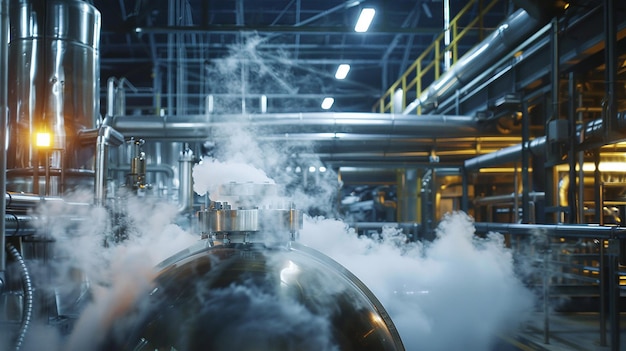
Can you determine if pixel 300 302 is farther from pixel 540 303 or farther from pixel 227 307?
pixel 540 303

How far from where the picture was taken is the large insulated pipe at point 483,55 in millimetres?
6793

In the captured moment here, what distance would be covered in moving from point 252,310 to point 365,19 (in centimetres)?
770

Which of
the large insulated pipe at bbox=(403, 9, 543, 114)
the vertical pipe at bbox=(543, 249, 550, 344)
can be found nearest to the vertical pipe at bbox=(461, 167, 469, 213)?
the large insulated pipe at bbox=(403, 9, 543, 114)

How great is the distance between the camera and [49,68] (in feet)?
18.5

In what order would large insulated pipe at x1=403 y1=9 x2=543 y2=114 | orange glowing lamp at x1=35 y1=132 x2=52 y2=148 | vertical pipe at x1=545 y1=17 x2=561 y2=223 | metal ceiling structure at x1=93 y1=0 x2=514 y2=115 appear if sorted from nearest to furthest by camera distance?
orange glowing lamp at x1=35 y1=132 x2=52 y2=148, vertical pipe at x1=545 y1=17 x2=561 y2=223, large insulated pipe at x1=403 y1=9 x2=543 y2=114, metal ceiling structure at x1=93 y1=0 x2=514 y2=115

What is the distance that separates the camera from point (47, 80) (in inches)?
221

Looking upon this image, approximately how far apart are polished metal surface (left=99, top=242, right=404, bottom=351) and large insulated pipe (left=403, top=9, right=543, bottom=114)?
5362mm

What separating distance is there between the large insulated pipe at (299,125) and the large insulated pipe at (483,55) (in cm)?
68

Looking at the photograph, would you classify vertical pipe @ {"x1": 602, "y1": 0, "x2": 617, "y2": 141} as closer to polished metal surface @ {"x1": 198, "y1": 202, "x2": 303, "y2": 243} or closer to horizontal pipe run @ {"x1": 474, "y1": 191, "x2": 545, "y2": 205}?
horizontal pipe run @ {"x1": 474, "y1": 191, "x2": 545, "y2": 205}

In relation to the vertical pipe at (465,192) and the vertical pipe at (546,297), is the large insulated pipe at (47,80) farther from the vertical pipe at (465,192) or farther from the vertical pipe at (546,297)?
the vertical pipe at (465,192)

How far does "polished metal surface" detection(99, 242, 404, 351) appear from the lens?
2055 mm

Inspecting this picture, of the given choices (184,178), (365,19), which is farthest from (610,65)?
(184,178)

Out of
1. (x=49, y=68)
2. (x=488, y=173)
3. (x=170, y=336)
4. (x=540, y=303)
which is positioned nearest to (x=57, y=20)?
(x=49, y=68)

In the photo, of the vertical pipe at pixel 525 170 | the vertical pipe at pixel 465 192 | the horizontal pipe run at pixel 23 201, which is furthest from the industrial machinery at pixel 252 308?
the vertical pipe at pixel 465 192
